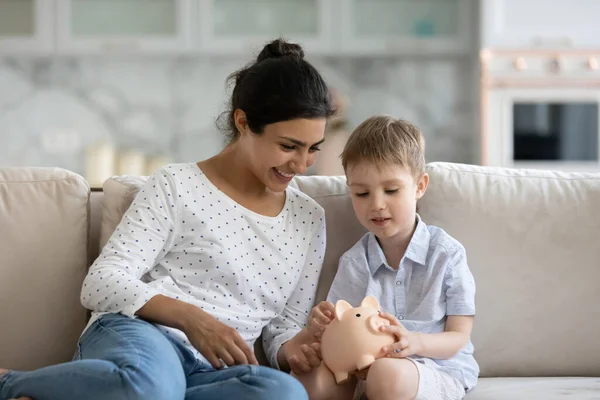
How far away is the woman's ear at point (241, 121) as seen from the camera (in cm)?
173

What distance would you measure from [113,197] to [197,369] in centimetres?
50

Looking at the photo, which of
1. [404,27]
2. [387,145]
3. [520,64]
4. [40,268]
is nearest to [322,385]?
[387,145]

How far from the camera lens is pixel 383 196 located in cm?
169

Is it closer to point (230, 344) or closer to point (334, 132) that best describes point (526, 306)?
point (230, 344)

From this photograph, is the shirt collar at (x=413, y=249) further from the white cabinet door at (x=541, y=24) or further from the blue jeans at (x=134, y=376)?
the white cabinet door at (x=541, y=24)

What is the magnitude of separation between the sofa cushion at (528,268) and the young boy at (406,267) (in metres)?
0.14

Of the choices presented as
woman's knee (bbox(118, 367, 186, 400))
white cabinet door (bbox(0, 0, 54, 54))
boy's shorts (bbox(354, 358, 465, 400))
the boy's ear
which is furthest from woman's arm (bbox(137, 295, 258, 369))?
white cabinet door (bbox(0, 0, 54, 54))

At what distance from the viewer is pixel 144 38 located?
4.43 meters

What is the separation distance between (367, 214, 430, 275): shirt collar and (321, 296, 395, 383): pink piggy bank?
232 millimetres

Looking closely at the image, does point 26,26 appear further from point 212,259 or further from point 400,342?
point 400,342

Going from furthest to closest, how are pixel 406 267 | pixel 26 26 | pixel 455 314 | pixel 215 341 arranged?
pixel 26 26, pixel 406 267, pixel 455 314, pixel 215 341

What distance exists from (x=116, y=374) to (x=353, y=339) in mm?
442

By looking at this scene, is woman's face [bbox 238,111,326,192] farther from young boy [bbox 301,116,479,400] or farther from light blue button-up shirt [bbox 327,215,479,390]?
light blue button-up shirt [bbox 327,215,479,390]

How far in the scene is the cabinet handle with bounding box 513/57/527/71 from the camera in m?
4.13
